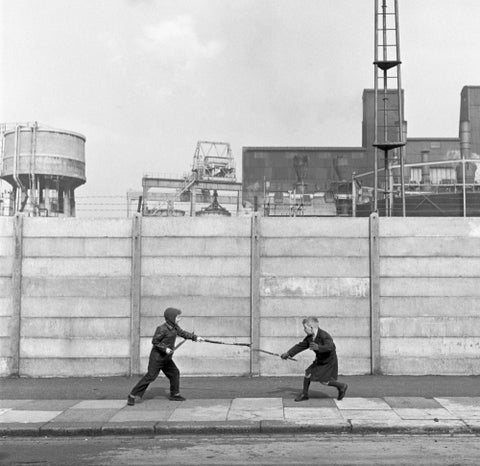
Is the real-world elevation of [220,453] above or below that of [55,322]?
below

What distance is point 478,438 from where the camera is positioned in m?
8.91

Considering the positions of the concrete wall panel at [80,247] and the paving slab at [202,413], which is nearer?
the paving slab at [202,413]

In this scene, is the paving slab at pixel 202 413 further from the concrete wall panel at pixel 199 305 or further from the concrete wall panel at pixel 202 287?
the concrete wall panel at pixel 202 287

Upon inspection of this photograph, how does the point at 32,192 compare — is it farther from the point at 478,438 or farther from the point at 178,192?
the point at 478,438

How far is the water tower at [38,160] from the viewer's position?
46.1m

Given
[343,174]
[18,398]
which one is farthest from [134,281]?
[343,174]

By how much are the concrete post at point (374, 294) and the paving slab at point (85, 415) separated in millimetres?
5629

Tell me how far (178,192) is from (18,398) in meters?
40.8

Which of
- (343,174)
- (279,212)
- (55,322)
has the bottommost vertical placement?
(55,322)

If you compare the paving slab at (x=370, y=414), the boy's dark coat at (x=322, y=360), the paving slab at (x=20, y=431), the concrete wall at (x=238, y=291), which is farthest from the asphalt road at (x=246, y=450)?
the concrete wall at (x=238, y=291)

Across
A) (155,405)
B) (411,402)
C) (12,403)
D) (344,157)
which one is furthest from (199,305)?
(344,157)

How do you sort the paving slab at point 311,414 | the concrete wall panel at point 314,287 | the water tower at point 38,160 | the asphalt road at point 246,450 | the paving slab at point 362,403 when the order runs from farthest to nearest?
the water tower at point 38,160 < the concrete wall panel at point 314,287 < the paving slab at point 362,403 < the paving slab at point 311,414 < the asphalt road at point 246,450

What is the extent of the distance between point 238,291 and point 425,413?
196 inches

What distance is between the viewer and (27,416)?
10148 mm
